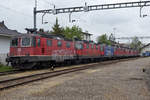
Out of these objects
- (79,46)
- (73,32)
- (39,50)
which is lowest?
(39,50)

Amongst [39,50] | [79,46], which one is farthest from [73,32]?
[39,50]

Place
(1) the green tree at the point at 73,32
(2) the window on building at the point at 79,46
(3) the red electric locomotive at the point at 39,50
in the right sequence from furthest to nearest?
(1) the green tree at the point at 73,32 < (2) the window on building at the point at 79,46 < (3) the red electric locomotive at the point at 39,50

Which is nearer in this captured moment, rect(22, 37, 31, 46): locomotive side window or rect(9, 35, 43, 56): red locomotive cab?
rect(9, 35, 43, 56): red locomotive cab

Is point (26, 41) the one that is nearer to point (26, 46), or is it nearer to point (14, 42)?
point (26, 46)

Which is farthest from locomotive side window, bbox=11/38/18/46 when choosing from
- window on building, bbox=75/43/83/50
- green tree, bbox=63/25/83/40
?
green tree, bbox=63/25/83/40

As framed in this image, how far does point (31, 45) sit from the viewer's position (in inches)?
632

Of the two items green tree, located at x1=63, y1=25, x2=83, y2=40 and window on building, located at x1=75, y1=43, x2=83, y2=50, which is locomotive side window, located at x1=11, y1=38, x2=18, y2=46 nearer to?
window on building, located at x1=75, y1=43, x2=83, y2=50

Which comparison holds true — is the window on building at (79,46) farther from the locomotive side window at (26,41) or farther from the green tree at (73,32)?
the green tree at (73,32)

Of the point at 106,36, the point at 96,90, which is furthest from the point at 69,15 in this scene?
the point at 106,36

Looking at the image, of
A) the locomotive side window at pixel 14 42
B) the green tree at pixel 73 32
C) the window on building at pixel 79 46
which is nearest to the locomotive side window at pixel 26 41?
the locomotive side window at pixel 14 42

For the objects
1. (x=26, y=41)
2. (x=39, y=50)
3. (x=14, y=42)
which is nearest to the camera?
(x=26, y=41)

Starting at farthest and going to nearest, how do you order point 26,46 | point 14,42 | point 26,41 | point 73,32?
point 73,32, point 14,42, point 26,41, point 26,46

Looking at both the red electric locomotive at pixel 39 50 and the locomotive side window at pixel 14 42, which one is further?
the locomotive side window at pixel 14 42

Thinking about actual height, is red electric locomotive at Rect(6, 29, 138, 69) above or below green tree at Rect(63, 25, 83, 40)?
below
